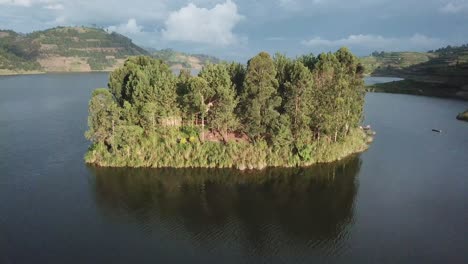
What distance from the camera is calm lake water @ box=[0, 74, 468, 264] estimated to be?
32.5 metres

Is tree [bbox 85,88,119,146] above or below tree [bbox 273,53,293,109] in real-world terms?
below

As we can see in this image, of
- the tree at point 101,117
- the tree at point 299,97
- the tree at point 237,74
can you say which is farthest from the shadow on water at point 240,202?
the tree at point 237,74

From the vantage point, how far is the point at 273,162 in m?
54.0

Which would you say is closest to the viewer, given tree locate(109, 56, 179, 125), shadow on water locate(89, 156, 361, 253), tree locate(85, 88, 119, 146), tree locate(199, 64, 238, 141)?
shadow on water locate(89, 156, 361, 253)

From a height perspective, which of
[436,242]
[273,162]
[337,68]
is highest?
[337,68]

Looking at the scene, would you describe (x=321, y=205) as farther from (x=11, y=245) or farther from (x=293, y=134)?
(x=11, y=245)

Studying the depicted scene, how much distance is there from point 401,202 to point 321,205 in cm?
1031

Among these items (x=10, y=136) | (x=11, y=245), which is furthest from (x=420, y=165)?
(x=10, y=136)

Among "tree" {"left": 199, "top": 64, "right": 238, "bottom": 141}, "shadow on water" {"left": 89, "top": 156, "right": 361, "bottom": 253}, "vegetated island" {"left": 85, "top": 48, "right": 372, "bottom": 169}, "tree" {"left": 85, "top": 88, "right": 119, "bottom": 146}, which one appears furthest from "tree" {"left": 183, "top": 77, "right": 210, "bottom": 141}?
"tree" {"left": 85, "top": 88, "right": 119, "bottom": 146}

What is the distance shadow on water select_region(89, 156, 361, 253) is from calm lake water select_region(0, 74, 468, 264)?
150mm

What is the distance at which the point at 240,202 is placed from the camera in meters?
42.7

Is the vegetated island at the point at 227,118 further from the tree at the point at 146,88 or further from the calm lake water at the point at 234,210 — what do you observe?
the calm lake water at the point at 234,210

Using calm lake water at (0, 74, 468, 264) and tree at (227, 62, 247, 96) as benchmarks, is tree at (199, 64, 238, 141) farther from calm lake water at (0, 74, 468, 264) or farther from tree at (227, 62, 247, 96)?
calm lake water at (0, 74, 468, 264)

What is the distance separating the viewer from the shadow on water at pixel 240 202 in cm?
3578
